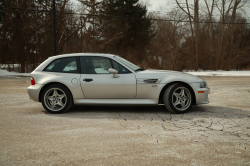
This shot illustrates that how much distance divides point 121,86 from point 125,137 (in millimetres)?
2085

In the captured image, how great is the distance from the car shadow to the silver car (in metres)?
0.27

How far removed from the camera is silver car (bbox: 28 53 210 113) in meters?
6.14

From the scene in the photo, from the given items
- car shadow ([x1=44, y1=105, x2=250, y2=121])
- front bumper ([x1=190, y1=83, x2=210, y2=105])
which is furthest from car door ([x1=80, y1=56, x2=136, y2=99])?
front bumper ([x1=190, y1=83, x2=210, y2=105])

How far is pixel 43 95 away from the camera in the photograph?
633 centimetres

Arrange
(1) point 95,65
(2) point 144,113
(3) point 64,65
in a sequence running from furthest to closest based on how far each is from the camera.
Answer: (3) point 64,65
(1) point 95,65
(2) point 144,113

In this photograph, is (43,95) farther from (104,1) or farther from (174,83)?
(104,1)

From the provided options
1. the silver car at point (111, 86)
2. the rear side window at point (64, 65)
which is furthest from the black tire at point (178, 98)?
the rear side window at point (64, 65)

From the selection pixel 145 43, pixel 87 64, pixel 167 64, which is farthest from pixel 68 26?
pixel 87 64

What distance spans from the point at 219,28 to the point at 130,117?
109 ft

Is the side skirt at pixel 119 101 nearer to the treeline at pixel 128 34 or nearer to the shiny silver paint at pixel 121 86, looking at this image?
the shiny silver paint at pixel 121 86

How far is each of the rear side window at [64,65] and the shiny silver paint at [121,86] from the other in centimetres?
19

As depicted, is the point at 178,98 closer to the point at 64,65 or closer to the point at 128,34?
the point at 64,65

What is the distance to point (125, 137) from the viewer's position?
4238 millimetres

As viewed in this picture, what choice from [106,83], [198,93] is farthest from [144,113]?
[198,93]
